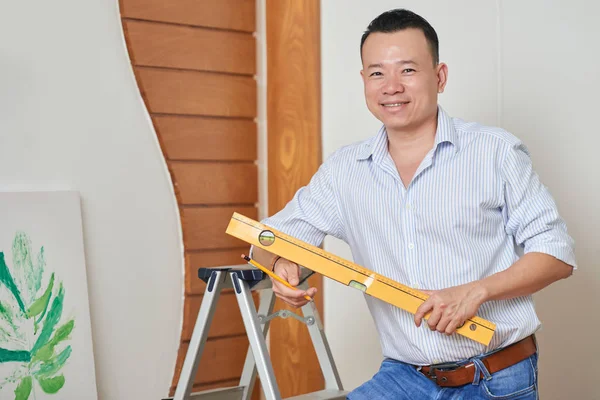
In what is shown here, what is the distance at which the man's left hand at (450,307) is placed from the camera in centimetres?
155

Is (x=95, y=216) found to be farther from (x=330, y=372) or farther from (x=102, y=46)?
(x=330, y=372)

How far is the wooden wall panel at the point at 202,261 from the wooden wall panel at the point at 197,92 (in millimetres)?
570

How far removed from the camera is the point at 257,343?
2.09 metres

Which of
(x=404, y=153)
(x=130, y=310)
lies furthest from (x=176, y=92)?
(x=404, y=153)

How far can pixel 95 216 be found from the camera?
2.76 meters

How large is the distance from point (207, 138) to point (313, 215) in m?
1.20

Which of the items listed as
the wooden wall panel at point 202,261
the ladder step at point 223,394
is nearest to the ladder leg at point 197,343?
the ladder step at point 223,394

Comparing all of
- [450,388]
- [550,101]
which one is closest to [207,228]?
[550,101]

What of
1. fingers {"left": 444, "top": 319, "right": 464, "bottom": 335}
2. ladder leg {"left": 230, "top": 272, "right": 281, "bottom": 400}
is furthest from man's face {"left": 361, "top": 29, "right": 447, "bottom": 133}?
ladder leg {"left": 230, "top": 272, "right": 281, "bottom": 400}

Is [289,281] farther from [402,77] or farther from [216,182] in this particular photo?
[216,182]

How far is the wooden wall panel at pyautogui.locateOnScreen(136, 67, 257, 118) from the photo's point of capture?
2.90 meters

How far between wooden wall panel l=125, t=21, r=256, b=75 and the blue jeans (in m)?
1.65

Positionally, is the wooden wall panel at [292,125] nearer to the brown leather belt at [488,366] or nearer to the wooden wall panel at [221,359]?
the wooden wall panel at [221,359]

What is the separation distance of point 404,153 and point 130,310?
4.66ft
